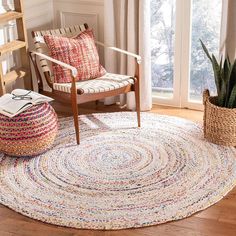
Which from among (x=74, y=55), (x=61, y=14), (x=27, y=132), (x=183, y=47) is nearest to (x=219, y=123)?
(x=183, y=47)

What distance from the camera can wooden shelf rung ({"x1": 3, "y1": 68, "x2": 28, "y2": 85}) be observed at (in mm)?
3704

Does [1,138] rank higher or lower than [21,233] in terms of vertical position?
higher

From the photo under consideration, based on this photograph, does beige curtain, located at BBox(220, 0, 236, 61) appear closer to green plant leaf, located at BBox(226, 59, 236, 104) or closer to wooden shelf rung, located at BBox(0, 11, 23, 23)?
green plant leaf, located at BBox(226, 59, 236, 104)

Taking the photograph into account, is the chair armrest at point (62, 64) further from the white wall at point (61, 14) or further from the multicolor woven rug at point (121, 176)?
the multicolor woven rug at point (121, 176)

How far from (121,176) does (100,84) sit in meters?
0.82

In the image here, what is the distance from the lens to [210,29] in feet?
12.6

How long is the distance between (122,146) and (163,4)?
49.7 inches

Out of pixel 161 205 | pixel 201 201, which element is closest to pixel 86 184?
pixel 161 205

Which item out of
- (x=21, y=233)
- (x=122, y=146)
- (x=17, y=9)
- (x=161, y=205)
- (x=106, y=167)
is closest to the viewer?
(x=21, y=233)

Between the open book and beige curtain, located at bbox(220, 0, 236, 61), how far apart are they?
4.58 ft

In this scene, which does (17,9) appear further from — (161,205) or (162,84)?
(161,205)

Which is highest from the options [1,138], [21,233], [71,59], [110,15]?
[110,15]

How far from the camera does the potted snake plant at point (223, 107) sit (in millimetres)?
3314

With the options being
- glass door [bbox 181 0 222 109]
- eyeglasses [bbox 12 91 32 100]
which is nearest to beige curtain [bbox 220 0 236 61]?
glass door [bbox 181 0 222 109]
